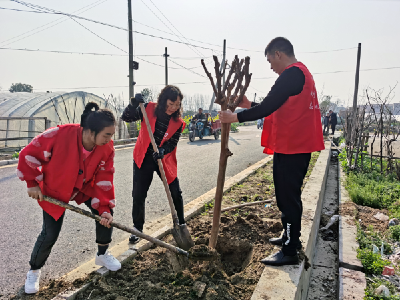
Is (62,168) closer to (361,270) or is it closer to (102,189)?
(102,189)

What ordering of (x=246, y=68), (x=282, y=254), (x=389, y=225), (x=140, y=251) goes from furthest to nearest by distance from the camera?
(x=389, y=225), (x=140, y=251), (x=282, y=254), (x=246, y=68)

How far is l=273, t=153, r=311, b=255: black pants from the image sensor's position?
2475mm

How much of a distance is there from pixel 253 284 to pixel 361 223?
275 cm

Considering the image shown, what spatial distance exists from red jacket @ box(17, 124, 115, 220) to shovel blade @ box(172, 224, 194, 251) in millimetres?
856

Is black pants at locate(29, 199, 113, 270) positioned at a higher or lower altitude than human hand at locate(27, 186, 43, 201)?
lower

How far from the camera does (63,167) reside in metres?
2.34

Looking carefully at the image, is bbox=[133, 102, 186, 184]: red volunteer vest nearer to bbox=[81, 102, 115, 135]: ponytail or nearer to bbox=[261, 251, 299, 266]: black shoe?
bbox=[81, 102, 115, 135]: ponytail

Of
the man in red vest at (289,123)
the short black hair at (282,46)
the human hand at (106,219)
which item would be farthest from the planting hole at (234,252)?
the short black hair at (282,46)

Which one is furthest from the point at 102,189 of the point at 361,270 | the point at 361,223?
the point at 361,223

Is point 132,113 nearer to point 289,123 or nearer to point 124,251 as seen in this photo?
point 124,251

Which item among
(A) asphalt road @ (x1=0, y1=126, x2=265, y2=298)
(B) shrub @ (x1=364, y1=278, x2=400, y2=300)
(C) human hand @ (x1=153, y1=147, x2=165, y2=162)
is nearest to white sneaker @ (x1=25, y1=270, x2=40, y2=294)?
(A) asphalt road @ (x1=0, y1=126, x2=265, y2=298)

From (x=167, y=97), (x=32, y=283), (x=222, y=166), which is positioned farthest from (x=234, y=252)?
(x=32, y=283)

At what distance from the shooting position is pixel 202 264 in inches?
104

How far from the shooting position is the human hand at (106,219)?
2.48 meters
